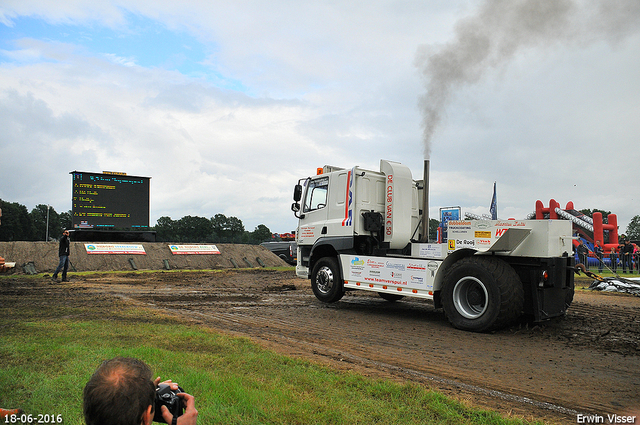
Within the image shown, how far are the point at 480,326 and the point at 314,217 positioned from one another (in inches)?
202

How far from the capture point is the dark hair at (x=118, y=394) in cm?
167

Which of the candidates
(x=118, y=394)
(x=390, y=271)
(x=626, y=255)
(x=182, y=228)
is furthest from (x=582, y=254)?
(x=182, y=228)

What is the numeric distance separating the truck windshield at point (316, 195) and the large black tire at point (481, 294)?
3911mm

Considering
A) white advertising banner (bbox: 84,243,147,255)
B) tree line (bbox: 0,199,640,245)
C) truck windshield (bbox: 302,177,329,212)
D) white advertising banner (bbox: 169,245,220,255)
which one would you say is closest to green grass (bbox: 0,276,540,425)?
truck windshield (bbox: 302,177,329,212)

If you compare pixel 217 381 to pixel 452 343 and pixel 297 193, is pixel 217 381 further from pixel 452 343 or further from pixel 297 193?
pixel 297 193

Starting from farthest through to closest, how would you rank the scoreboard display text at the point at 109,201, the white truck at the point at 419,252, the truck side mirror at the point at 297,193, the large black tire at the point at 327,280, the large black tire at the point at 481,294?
the scoreboard display text at the point at 109,201 < the truck side mirror at the point at 297,193 < the large black tire at the point at 327,280 < the white truck at the point at 419,252 < the large black tire at the point at 481,294

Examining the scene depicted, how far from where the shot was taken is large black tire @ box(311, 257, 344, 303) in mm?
10891

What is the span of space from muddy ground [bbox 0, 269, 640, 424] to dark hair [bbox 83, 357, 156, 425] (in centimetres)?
354

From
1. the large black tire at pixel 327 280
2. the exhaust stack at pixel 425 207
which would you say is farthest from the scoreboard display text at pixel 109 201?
the exhaust stack at pixel 425 207

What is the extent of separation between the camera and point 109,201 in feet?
81.6

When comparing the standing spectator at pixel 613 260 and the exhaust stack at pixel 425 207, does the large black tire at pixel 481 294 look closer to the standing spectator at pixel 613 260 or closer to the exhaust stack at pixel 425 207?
the exhaust stack at pixel 425 207

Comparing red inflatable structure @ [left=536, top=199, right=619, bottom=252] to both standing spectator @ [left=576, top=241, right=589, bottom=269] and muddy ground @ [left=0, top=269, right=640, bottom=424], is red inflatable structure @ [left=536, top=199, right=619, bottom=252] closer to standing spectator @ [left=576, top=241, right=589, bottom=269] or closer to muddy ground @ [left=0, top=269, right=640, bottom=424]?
standing spectator @ [left=576, top=241, right=589, bottom=269]

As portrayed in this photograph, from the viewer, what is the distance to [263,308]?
10.7 meters

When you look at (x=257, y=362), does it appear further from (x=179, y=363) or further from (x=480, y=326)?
(x=480, y=326)
